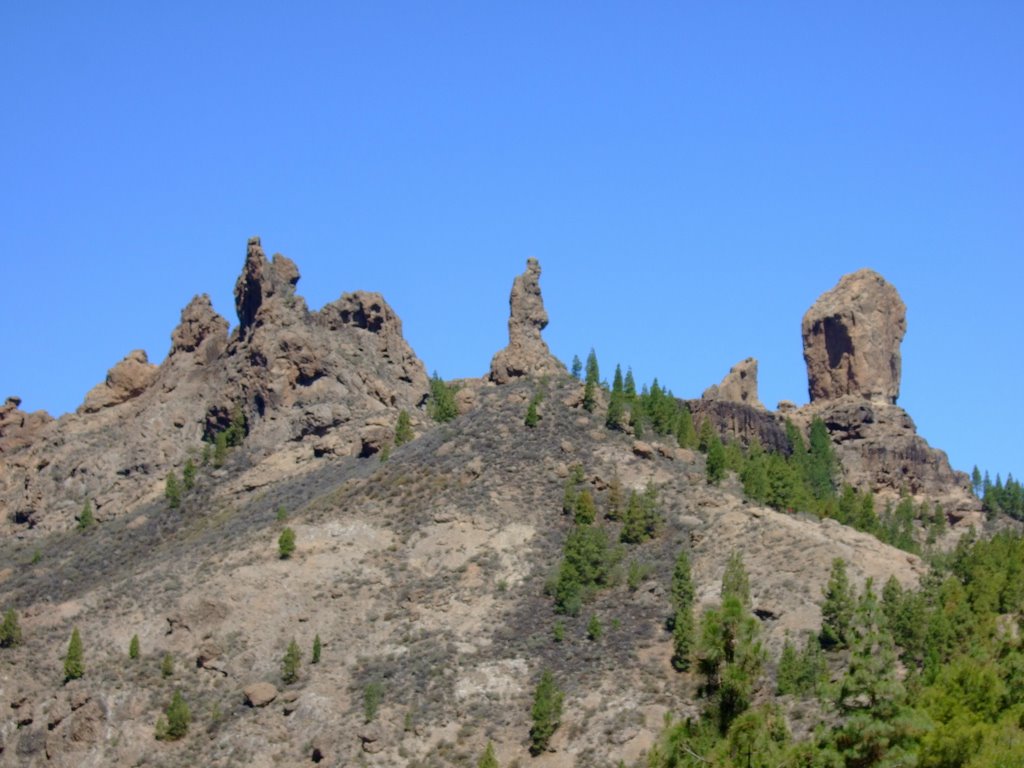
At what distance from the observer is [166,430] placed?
179m

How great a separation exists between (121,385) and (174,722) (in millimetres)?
73426

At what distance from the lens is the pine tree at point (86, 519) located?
549 feet

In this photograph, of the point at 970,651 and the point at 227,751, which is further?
the point at 227,751

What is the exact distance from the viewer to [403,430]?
16362cm

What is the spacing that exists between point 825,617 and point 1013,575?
1221 centimetres

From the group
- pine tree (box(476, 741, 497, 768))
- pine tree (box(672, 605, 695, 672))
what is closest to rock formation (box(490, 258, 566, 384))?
pine tree (box(672, 605, 695, 672))

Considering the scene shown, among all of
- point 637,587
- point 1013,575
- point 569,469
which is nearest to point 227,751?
point 637,587

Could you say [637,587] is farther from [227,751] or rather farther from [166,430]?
[166,430]

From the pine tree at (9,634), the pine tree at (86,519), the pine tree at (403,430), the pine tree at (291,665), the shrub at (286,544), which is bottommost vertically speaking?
the pine tree at (291,665)

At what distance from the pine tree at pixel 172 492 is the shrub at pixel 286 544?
23.8 meters

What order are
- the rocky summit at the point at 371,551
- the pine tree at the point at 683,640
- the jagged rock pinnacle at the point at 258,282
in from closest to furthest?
the rocky summit at the point at 371,551
the pine tree at the point at 683,640
the jagged rock pinnacle at the point at 258,282

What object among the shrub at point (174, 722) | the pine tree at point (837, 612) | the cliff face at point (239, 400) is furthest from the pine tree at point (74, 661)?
the pine tree at point (837, 612)

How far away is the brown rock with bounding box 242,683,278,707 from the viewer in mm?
123938

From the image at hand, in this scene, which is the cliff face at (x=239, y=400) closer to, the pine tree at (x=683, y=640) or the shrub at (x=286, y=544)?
the shrub at (x=286, y=544)
